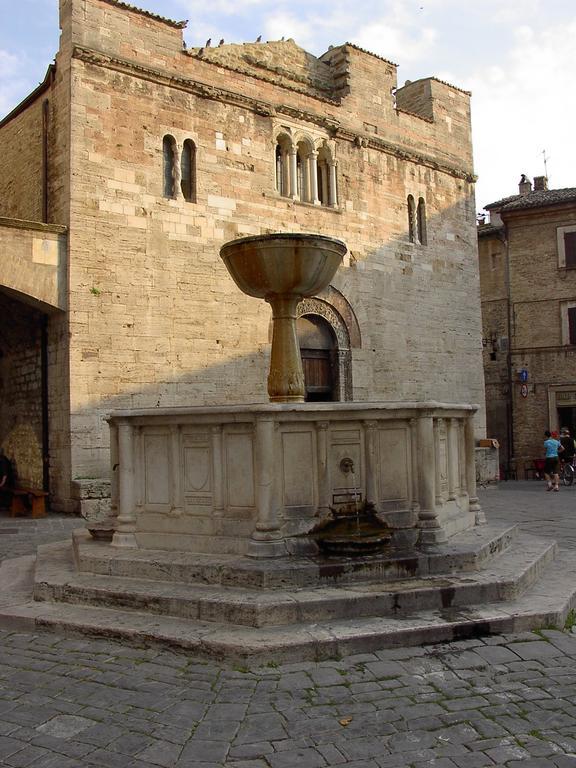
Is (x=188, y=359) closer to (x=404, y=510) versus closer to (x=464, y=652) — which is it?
(x=404, y=510)

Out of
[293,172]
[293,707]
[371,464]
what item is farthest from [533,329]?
[293,707]

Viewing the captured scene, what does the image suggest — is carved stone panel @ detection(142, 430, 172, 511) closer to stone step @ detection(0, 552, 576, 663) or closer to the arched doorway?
stone step @ detection(0, 552, 576, 663)

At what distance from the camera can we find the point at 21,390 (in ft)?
46.7

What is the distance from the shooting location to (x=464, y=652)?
4508 millimetres

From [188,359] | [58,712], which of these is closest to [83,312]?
[188,359]

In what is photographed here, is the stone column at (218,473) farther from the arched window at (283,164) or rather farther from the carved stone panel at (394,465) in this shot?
the arched window at (283,164)

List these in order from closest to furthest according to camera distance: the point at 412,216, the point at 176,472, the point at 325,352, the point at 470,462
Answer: the point at 176,472 → the point at 470,462 → the point at 325,352 → the point at 412,216

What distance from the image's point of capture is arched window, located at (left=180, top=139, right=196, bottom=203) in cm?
1413

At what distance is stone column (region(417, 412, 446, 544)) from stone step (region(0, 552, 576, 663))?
0.79 meters

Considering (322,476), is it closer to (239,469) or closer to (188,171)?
(239,469)

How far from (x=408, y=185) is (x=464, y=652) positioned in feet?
51.6

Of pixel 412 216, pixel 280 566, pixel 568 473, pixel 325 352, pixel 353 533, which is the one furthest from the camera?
pixel 568 473

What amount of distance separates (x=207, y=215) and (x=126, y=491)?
29.9 ft

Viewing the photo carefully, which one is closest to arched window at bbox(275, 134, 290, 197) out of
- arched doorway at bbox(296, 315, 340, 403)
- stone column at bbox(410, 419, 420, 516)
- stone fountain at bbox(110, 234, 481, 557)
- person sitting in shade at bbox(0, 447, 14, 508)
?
arched doorway at bbox(296, 315, 340, 403)
